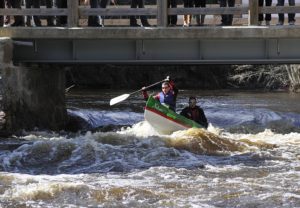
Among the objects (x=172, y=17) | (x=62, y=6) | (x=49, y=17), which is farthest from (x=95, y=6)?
(x=172, y=17)

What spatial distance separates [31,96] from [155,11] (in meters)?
3.93

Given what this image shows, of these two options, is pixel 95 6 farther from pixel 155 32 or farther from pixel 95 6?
pixel 155 32

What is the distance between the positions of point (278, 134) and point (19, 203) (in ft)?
29.9

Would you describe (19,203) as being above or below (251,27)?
below

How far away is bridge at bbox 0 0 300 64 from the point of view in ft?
52.0

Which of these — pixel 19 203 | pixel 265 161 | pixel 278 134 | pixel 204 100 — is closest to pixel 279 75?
pixel 204 100

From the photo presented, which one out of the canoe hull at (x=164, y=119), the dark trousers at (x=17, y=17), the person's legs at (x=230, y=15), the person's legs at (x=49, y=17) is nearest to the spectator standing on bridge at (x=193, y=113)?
the canoe hull at (x=164, y=119)

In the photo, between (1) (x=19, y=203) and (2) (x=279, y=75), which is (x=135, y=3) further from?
(2) (x=279, y=75)

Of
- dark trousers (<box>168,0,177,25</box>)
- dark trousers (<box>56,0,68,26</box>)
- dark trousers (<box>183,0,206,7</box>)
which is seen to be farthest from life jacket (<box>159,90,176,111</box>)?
dark trousers (<box>56,0,68,26</box>)

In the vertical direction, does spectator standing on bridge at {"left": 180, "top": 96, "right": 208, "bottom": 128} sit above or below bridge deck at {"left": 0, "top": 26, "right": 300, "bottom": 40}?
below

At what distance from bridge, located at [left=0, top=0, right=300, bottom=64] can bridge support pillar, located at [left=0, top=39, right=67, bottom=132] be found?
56 centimetres

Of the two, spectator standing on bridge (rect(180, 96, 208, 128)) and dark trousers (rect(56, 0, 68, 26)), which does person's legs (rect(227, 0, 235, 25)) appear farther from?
dark trousers (rect(56, 0, 68, 26))

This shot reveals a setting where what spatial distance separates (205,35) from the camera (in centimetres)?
1586

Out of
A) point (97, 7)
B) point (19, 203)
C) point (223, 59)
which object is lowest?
point (19, 203)
